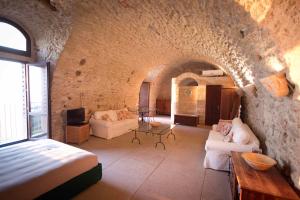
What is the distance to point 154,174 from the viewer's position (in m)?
3.04

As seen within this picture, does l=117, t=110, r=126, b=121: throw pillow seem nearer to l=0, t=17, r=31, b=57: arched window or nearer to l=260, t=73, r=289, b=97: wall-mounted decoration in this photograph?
l=0, t=17, r=31, b=57: arched window

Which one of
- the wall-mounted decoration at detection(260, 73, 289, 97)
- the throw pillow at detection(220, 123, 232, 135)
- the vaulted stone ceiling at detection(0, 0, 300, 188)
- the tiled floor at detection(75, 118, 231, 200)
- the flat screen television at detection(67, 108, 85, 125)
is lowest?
the tiled floor at detection(75, 118, 231, 200)

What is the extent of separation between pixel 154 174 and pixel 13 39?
4.68 meters

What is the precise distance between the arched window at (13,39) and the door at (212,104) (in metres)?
7.15

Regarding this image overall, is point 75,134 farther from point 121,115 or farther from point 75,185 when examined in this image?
point 75,185

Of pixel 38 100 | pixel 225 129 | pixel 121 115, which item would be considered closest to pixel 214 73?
pixel 225 129

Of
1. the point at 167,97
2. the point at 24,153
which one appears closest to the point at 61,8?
the point at 24,153

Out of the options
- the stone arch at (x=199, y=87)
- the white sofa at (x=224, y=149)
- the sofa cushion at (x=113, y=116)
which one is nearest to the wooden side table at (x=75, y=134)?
the sofa cushion at (x=113, y=116)

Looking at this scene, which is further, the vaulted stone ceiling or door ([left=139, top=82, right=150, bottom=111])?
door ([left=139, top=82, right=150, bottom=111])

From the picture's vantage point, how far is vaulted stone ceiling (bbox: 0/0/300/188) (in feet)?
5.70

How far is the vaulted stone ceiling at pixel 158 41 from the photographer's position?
1737 millimetres

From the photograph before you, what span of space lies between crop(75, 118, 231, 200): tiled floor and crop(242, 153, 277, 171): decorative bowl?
0.71 m

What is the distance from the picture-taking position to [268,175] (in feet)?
6.61

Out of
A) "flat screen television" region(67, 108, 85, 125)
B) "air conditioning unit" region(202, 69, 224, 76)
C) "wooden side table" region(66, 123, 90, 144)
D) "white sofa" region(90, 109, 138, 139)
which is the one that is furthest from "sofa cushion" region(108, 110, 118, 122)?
"air conditioning unit" region(202, 69, 224, 76)
